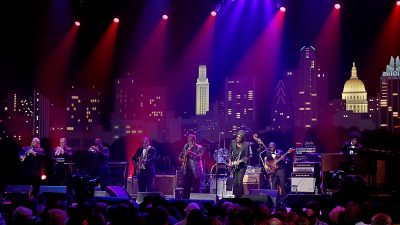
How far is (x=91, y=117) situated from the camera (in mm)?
23641

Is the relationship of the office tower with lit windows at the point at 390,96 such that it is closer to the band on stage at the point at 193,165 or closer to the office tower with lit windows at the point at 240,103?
the band on stage at the point at 193,165

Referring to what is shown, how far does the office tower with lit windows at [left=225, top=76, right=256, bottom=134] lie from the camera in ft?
73.5

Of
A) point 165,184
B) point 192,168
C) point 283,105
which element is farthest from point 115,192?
point 283,105

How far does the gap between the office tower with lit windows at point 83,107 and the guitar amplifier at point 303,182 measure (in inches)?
293

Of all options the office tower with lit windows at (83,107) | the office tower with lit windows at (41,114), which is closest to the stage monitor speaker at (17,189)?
the office tower with lit windows at (41,114)

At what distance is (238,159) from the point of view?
17.0 m

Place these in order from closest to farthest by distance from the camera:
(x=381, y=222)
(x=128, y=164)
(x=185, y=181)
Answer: (x=381, y=222) → (x=185, y=181) → (x=128, y=164)

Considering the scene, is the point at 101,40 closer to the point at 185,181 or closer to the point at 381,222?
the point at 185,181

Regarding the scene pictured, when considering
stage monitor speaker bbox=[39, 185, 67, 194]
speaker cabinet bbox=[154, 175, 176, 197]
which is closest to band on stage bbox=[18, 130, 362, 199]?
speaker cabinet bbox=[154, 175, 176, 197]

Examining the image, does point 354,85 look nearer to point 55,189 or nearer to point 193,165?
point 193,165

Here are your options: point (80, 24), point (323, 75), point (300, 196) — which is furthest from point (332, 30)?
point (80, 24)

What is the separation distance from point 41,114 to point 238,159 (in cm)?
907

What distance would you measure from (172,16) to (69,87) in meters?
4.27

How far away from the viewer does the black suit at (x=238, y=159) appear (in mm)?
17016
